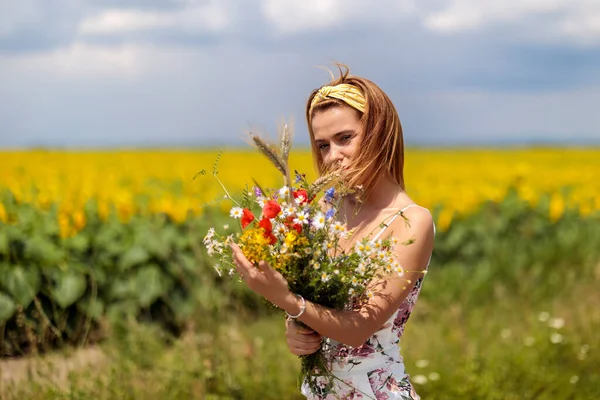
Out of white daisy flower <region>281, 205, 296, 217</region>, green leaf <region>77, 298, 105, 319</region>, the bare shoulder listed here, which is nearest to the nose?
the bare shoulder

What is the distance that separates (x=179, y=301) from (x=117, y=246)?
0.59 m

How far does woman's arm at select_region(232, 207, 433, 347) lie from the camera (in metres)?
1.83

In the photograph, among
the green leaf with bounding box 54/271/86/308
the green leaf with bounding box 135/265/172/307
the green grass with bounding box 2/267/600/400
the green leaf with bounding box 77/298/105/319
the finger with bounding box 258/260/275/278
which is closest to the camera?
the finger with bounding box 258/260/275/278

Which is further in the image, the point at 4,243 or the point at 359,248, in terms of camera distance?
the point at 4,243

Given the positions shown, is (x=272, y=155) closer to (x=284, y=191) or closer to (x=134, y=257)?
(x=284, y=191)

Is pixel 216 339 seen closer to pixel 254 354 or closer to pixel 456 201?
pixel 254 354

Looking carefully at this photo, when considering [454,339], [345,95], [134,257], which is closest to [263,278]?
[345,95]

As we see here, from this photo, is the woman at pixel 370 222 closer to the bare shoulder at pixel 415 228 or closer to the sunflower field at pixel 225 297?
the bare shoulder at pixel 415 228

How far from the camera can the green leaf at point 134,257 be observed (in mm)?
5555

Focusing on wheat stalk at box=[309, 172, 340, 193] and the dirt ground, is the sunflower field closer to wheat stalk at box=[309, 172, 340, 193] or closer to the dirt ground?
the dirt ground

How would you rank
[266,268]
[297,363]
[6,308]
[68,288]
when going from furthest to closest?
[68,288]
[6,308]
[297,363]
[266,268]

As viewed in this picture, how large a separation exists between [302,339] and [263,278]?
0.94ft

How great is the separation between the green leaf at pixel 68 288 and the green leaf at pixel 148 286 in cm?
40

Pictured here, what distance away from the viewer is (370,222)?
2.19 metres
